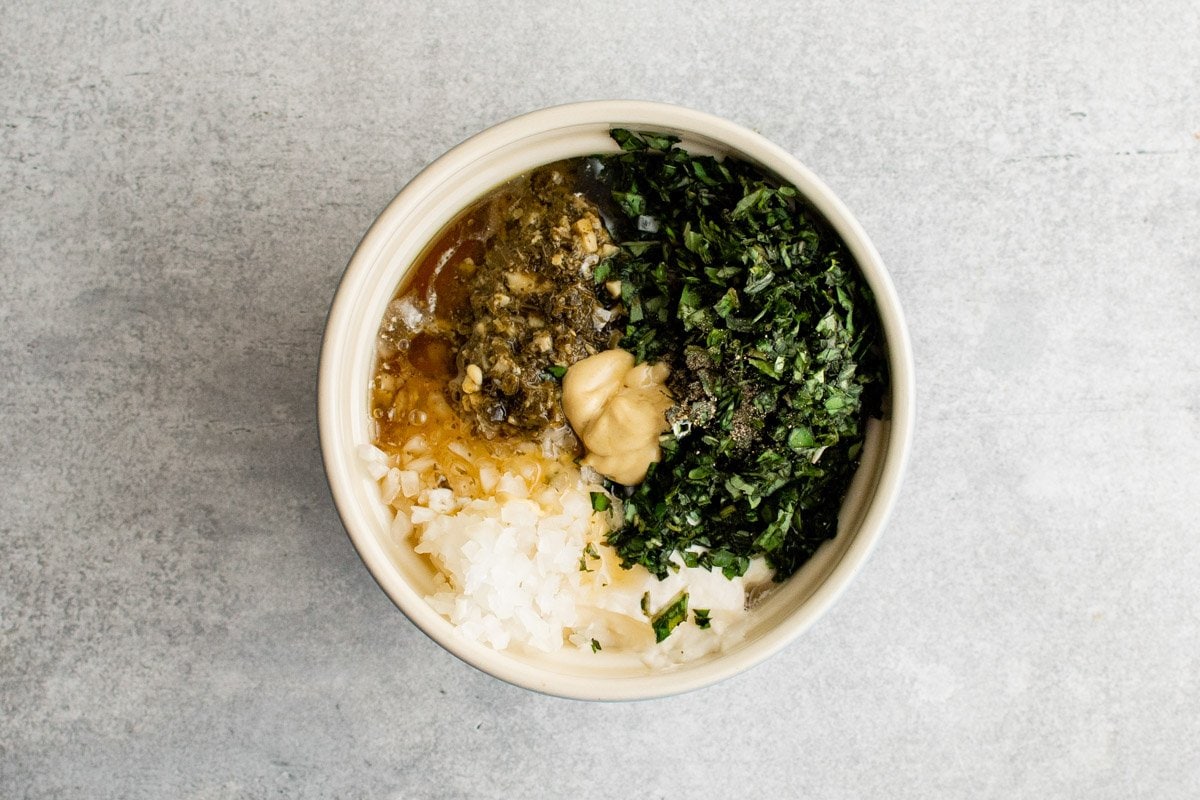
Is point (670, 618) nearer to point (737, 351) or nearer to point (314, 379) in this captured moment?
point (737, 351)

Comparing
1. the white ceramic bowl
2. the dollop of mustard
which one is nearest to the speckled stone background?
the white ceramic bowl

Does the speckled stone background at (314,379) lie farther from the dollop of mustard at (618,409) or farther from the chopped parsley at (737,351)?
the dollop of mustard at (618,409)

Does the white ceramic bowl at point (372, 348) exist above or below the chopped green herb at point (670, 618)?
above

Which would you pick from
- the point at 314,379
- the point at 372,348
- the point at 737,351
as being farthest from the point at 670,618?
the point at 314,379

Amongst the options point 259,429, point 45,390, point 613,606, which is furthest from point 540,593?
point 45,390

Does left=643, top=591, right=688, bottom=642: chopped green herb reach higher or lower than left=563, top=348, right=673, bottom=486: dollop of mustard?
lower

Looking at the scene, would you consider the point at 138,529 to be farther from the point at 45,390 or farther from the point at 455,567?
the point at 455,567

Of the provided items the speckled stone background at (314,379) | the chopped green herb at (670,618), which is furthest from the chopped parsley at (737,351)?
the speckled stone background at (314,379)

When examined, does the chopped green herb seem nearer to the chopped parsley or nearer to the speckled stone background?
the chopped parsley
